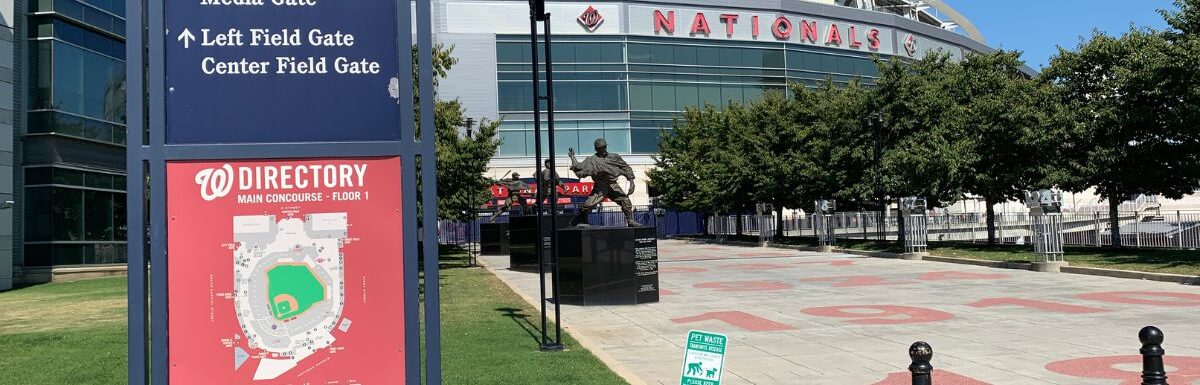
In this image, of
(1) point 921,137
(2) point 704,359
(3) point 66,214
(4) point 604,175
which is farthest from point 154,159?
(1) point 921,137

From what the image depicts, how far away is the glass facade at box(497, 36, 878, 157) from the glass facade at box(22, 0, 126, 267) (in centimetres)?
3118

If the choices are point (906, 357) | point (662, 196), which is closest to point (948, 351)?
point (906, 357)

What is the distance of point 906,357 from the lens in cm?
972

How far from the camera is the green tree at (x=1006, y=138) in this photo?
1120 inches

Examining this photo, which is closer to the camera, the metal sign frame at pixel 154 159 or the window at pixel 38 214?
the metal sign frame at pixel 154 159

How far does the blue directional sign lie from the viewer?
4.38 m

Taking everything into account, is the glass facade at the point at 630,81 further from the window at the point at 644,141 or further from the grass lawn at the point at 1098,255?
the grass lawn at the point at 1098,255

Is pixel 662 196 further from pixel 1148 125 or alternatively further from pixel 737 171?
pixel 1148 125

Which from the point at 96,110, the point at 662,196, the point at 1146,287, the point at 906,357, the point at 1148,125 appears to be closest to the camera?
the point at 906,357

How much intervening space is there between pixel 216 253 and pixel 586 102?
56.6m

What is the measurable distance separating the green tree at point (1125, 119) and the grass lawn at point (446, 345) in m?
18.0

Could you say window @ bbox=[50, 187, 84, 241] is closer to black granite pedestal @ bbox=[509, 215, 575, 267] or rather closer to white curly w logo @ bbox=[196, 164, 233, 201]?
black granite pedestal @ bbox=[509, 215, 575, 267]

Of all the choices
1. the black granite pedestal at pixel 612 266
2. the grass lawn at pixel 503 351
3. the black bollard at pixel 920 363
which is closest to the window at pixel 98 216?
the grass lawn at pixel 503 351

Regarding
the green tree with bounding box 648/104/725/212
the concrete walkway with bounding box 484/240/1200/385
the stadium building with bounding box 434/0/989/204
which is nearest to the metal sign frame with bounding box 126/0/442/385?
the concrete walkway with bounding box 484/240/1200/385
